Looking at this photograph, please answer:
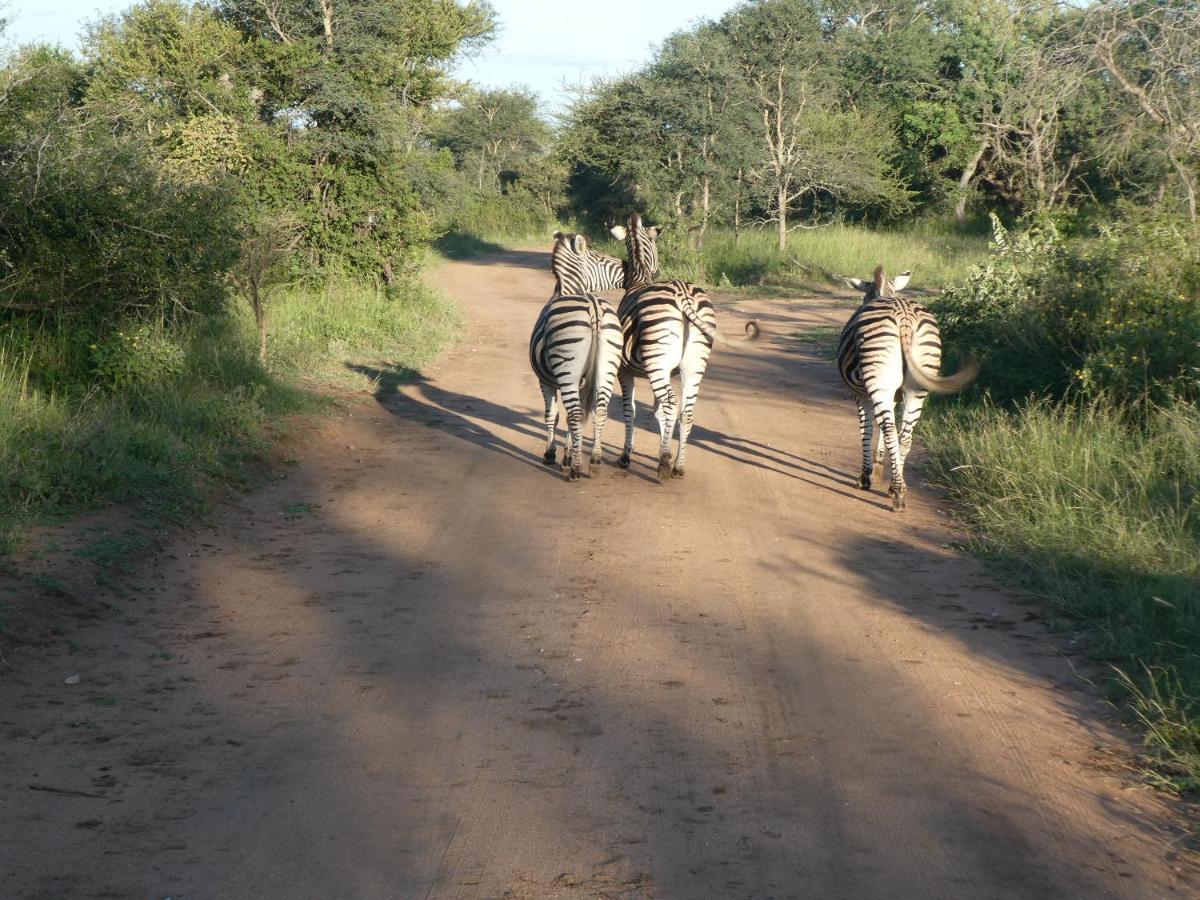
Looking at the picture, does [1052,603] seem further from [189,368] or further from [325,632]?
[189,368]

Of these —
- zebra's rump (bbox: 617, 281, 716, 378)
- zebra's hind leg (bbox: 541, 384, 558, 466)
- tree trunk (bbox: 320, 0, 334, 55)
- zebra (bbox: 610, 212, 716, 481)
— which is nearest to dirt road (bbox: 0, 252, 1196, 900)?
zebra (bbox: 610, 212, 716, 481)

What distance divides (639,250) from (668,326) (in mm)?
2343

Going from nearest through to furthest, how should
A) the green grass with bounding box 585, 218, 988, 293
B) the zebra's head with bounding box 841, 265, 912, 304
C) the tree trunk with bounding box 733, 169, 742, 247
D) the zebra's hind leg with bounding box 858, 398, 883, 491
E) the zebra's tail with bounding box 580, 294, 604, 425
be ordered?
the zebra's hind leg with bounding box 858, 398, 883, 491 → the zebra's tail with bounding box 580, 294, 604, 425 → the zebra's head with bounding box 841, 265, 912, 304 → the green grass with bounding box 585, 218, 988, 293 → the tree trunk with bounding box 733, 169, 742, 247

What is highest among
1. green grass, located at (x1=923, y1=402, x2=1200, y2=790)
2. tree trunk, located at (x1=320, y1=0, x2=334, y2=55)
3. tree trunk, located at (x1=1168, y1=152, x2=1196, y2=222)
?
tree trunk, located at (x1=320, y1=0, x2=334, y2=55)

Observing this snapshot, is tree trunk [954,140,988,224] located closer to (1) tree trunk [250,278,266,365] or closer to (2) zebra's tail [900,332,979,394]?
(1) tree trunk [250,278,266,365]

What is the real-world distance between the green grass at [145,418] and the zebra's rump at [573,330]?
8.51 feet

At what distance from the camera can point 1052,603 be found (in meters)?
6.38

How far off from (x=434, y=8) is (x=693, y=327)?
18343mm

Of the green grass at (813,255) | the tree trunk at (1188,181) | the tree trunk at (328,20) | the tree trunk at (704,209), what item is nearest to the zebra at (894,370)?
the tree trunk at (1188,181)

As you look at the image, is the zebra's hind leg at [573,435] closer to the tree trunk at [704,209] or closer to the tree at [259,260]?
the tree at [259,260]

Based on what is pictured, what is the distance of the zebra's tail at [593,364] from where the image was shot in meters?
9.35

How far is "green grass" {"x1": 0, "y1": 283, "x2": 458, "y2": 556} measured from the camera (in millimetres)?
7242

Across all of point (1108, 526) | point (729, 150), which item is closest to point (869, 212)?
point (729, 150)

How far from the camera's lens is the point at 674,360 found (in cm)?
966
